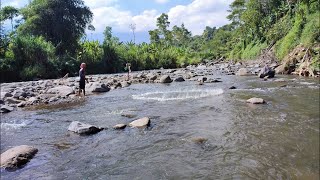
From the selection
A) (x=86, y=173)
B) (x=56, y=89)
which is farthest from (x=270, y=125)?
(x=56, y=89)

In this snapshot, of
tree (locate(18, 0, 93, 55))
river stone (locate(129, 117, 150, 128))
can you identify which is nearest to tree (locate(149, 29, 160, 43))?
tree (locate(18, 0, 93, 55))

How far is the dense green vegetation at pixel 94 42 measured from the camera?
1155 inches

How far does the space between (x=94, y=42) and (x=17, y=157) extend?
35933 millimetres

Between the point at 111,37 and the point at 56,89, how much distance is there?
91.2 feet

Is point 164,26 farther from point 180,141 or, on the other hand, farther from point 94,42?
point 180,141

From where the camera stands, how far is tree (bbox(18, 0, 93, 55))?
36656 mm

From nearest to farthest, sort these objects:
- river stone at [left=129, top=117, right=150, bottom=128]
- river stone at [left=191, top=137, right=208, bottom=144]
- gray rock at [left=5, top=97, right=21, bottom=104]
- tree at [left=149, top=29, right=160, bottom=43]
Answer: river stone at [left=191, top=137, right=208, bottom=144] < river stone at [left=129, top=117, right=150, bottom=128] < gray rock at [left=5, top=97, right=21, bottom=104] < tree at [left=149, top=29, right=160, bottom=43]

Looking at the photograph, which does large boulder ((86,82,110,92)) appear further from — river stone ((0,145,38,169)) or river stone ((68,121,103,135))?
river stone ((0,145,38,169))

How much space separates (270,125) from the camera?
334 inches

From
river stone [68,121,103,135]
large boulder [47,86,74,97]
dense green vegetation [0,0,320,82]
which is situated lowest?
river stone [68,121,103,135]

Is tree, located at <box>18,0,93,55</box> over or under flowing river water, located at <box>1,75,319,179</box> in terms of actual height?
over

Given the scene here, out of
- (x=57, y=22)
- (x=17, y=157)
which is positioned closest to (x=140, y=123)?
(x=17, y=157)

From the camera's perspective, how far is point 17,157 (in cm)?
654

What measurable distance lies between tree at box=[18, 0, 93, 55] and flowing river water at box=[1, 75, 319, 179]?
26.6 m
